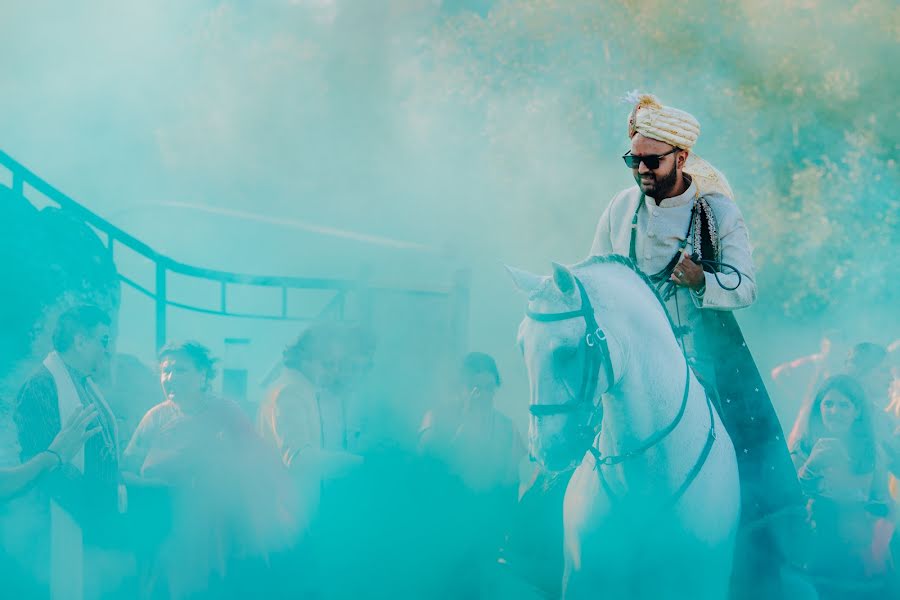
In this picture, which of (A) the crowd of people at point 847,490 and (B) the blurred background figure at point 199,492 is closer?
(B) the blurred background figure at point 199,492

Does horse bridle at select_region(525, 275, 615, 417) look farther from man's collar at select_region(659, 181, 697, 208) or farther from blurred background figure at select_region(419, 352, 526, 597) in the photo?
blurred background figure at select_region(419, 352, 526, 597)

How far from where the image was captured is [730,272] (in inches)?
101

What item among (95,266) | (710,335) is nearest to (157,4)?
(95,266)

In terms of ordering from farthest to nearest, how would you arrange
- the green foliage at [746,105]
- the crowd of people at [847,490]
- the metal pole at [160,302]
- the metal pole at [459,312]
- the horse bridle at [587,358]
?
the green foliage at [746,105]
the metal pole at [459,312]
the metal pole at [160,302]
the crowd of people at [847,490]
the horse bridle at [587,358]

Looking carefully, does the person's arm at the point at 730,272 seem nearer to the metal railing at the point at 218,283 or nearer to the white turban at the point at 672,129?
the white turban at the point at 672,129

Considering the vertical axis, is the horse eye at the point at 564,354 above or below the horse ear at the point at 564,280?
below

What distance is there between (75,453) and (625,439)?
2036mm

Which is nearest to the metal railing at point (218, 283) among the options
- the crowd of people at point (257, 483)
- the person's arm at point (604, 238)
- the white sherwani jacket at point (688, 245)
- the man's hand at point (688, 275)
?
A: the crowd of people at point (257, 483)

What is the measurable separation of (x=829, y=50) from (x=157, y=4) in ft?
14.4

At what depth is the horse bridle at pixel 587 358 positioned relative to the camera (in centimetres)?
209

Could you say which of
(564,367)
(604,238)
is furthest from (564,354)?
(604,238)

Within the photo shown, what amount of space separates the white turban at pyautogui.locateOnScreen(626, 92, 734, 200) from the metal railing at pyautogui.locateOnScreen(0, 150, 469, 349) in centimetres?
183

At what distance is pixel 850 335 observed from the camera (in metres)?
5.93

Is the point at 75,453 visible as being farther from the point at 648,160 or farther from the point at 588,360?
the point at 648,160
